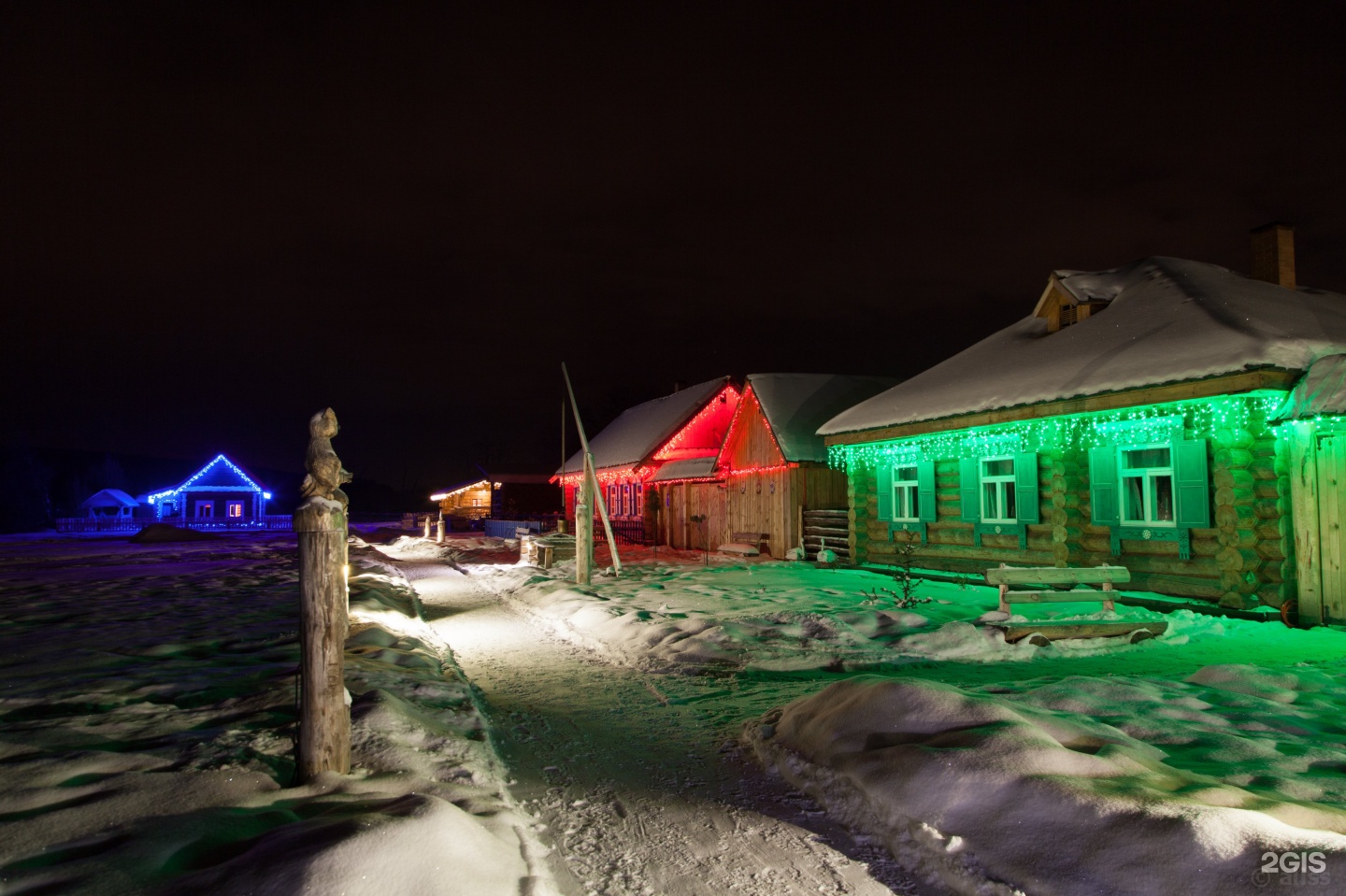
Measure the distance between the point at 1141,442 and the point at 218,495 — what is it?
61.8m

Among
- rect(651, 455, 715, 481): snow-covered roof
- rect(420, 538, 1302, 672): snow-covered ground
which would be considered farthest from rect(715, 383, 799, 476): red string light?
rect(420, 538, 1302, 672): snow-covered ground

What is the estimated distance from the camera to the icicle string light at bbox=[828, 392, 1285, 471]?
37.5 ft

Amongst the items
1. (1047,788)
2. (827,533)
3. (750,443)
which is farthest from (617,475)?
(1047,788)

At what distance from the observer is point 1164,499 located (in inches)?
508

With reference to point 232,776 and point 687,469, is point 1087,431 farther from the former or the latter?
point 687,469

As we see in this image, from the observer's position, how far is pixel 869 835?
177 inches

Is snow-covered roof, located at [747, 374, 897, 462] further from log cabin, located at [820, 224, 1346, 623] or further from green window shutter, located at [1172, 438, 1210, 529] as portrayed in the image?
green window shutter, located at [1172, 438, 1210, 529]

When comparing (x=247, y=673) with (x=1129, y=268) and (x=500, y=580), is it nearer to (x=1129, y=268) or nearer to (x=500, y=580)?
(x=500, y=580)

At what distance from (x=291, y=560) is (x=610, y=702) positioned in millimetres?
20486

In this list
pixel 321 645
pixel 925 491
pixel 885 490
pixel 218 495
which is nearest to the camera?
pixel 321 645

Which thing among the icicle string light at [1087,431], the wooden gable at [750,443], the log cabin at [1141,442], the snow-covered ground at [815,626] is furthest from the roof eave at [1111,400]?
the wooden gable at [750,443]

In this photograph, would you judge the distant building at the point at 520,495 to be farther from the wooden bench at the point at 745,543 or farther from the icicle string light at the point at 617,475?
the wooden bench at the point at 745,543

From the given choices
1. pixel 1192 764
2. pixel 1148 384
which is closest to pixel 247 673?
pixel 1192 764

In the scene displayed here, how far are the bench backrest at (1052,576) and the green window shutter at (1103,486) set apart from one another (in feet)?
9.02
